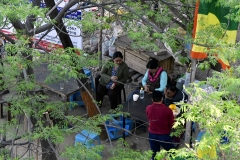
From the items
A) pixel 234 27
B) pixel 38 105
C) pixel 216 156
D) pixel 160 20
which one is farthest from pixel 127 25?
pixel 216 156

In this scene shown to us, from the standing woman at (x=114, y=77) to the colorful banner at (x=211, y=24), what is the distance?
8.25 feet

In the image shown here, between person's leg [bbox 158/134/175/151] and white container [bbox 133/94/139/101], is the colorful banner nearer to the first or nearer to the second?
person's leg [bbox 158/134/175/151]

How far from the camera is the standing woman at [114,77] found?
732 cm

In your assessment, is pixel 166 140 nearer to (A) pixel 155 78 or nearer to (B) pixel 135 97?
(B) pixel 135 97

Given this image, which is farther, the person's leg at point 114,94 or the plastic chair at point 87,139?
the person's leg at point 114,94

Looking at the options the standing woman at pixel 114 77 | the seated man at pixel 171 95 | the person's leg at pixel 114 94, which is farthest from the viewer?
the person's leg at pixel 114 94

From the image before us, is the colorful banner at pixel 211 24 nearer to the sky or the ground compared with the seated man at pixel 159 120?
nearer to the sky

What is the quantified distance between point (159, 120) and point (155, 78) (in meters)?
1.60

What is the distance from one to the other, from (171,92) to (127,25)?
1668 millimetres

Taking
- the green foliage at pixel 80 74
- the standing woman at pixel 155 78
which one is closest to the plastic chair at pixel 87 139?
the green foliage at pixel 80 74

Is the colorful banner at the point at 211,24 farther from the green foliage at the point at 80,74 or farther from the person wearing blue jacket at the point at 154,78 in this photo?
the person wearing blue jacket at the point at 154,78

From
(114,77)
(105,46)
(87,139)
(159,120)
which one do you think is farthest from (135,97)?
(105,46)

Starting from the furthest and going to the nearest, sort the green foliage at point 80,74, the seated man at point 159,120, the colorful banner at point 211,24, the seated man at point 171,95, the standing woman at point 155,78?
the standing woman at point 155,78, the seated man at point 171,95, the seated man at point 159,120, the colorful banner at point 211,24, the green foliage at point 80,74

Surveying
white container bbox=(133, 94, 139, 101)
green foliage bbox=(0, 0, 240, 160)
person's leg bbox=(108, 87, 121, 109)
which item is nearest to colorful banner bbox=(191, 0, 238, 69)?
green foliage bbox=(0, 0, 240, 160)
